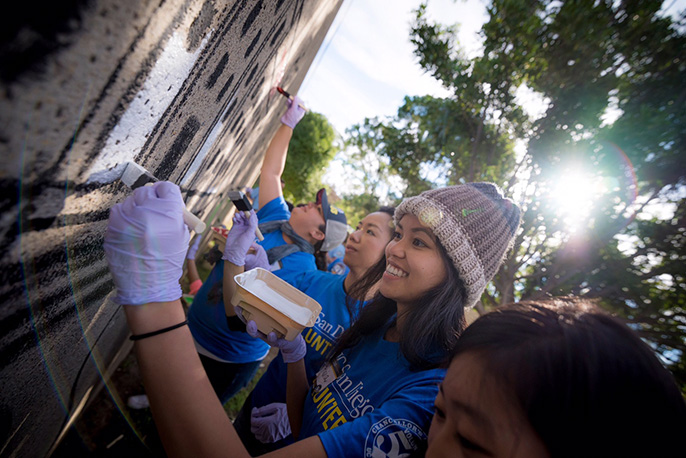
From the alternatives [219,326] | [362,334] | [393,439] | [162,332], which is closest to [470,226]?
[362,334]

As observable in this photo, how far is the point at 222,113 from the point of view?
1.93 meters

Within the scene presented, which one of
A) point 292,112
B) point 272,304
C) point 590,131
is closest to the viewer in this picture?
point 272,304

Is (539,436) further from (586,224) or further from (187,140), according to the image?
(586,224)

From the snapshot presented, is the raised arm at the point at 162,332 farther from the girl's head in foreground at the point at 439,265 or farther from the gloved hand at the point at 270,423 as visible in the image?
the gloved hand at the point at 270,423

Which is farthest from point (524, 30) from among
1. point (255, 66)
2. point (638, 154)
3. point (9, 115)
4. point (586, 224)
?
point (9, 115)

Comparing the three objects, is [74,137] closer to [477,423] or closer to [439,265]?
[477,423]

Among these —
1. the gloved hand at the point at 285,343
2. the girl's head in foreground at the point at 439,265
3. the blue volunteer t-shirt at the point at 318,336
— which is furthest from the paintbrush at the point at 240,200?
the girl's head in foreground at the point at 439,265

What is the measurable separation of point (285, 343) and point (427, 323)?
0.78 metres

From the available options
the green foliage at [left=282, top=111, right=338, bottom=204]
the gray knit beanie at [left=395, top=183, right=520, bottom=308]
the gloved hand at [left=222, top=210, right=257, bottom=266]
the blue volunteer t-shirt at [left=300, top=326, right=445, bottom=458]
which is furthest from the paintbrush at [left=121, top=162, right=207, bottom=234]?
the green foliage at [left=282, top=111, right=338, bottom=204]

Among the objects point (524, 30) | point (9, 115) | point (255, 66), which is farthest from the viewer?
point (524, 30)

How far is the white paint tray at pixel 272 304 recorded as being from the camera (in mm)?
1498

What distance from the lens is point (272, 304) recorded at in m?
1.54

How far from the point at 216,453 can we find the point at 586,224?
618cm

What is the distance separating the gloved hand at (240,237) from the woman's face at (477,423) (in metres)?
1.51
